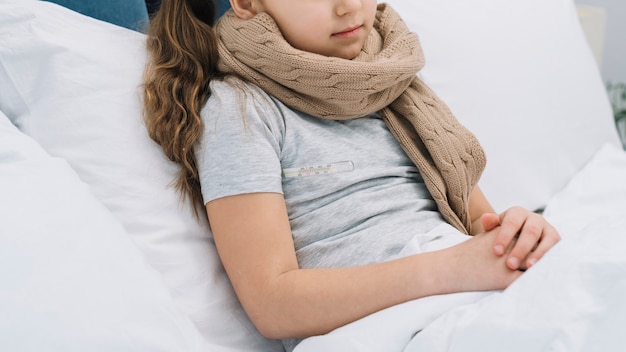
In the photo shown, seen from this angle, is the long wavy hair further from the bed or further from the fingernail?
the fingernail

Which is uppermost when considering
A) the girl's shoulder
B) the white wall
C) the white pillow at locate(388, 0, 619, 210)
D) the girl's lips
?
the girl's lips

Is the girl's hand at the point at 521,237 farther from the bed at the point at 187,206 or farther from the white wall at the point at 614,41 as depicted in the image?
the white wall at the point at 614,41

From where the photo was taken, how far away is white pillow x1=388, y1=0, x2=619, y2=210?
126 centimetres

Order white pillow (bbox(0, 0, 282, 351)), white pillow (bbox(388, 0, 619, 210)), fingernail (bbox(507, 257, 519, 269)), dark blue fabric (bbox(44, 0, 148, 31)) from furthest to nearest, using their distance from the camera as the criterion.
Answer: white pillow (bbox(388, 0, 619, 210)) < dark blue fabric (bbox(44, 0, 148, 31)) < white pillow (bbox(0, 0, 282, 351)) < fingernail (bbox(507, 257, 519, 269))

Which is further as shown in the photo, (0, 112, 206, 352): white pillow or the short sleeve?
the short sleeve

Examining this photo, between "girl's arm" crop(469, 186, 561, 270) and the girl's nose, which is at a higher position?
the girl's nose

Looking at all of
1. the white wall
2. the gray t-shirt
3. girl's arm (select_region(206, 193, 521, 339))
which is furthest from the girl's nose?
the white wall

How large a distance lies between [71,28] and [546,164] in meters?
0.83

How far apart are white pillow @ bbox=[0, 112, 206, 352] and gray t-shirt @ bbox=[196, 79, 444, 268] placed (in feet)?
0.47

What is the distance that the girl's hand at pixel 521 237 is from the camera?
2.48 feet

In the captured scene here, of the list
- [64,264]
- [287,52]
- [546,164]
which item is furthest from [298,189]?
[546,164]

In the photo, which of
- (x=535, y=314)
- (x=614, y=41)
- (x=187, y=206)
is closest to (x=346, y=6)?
(x=187, y=206)

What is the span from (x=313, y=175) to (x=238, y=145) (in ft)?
0.36

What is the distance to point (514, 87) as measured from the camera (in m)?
1.29
